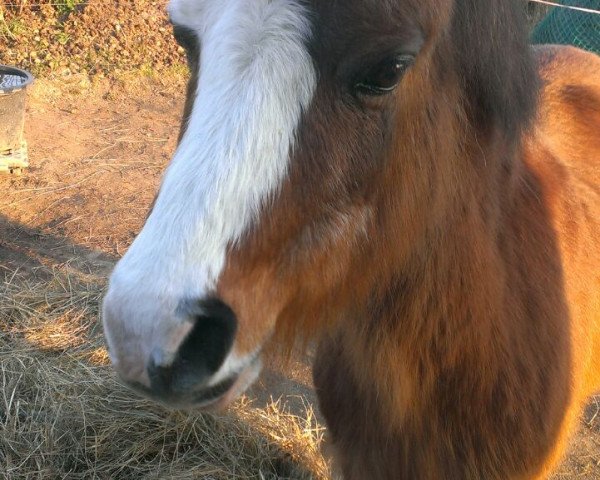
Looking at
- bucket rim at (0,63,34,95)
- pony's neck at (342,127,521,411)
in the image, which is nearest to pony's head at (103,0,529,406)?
pony's neck at (342,127,521,411)

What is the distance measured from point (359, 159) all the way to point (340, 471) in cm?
153

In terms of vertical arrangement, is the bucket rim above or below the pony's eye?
below

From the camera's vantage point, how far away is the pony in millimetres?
1261

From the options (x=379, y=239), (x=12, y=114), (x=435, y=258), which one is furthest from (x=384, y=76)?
(x=12, y=114)

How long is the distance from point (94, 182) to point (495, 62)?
4.75 meters

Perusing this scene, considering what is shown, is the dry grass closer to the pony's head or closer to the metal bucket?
the pony's head

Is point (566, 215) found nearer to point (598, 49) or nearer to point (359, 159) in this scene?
point (359, 159)

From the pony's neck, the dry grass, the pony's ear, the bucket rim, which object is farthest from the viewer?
the bucket rim

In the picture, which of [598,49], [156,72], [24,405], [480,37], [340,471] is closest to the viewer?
[480,37]

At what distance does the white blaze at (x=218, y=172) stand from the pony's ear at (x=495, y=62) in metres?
0.54

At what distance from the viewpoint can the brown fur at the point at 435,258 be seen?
4.50ft

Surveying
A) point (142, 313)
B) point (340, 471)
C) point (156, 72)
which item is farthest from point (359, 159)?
point (156, 72)

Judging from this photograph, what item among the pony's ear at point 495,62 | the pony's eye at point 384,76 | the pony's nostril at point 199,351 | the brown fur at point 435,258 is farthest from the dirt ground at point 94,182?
the pony's eye at point 384,76

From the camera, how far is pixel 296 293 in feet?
4.94
